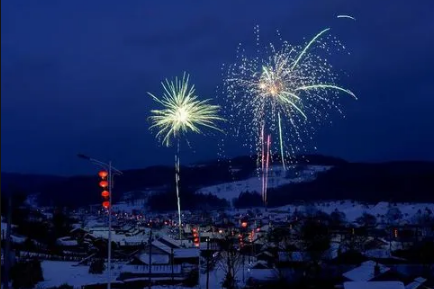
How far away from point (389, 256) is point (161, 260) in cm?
1443

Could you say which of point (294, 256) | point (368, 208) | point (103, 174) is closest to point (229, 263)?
point (294, 256)

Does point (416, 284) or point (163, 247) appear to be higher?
point (163, 247)

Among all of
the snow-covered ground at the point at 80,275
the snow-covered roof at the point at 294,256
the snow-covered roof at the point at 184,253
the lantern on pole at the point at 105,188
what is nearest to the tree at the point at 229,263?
the snow-covered ground at the point at 80,275

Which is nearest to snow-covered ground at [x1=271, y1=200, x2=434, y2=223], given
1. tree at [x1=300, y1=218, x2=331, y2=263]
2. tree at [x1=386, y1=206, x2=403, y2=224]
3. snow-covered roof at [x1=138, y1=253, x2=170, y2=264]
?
tree at [x1=386, y1=206, x2=403, y2=224]

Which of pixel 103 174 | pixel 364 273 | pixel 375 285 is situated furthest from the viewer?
pixel 364 273

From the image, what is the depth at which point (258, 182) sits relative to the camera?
390 ft

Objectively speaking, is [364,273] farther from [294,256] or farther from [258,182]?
[258,182]

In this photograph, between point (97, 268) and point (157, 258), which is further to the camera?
point (157, 258)

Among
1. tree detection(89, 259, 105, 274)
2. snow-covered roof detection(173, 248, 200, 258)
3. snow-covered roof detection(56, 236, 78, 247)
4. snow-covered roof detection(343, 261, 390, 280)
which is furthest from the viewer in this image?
snow-covered roof detection(56, 236, 78, 247)

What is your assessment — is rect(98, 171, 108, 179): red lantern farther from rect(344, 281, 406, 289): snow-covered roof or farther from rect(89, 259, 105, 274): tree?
rect(89, 259, 105, 274): tree

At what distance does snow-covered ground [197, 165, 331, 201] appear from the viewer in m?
90.3

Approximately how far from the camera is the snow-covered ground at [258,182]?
3556 inches

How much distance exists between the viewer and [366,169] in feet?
242

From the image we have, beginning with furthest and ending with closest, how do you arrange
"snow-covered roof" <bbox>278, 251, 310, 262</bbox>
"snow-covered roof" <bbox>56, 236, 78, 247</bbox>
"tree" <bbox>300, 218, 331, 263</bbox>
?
"snow-covered roof" <bbox>56, 236, 78, 247</bbox>, "snow-covered roof" <bbox>278, 251, 310, 262</bbox>, "tree" <bbox>300, 218, 331, 263</bbox>
